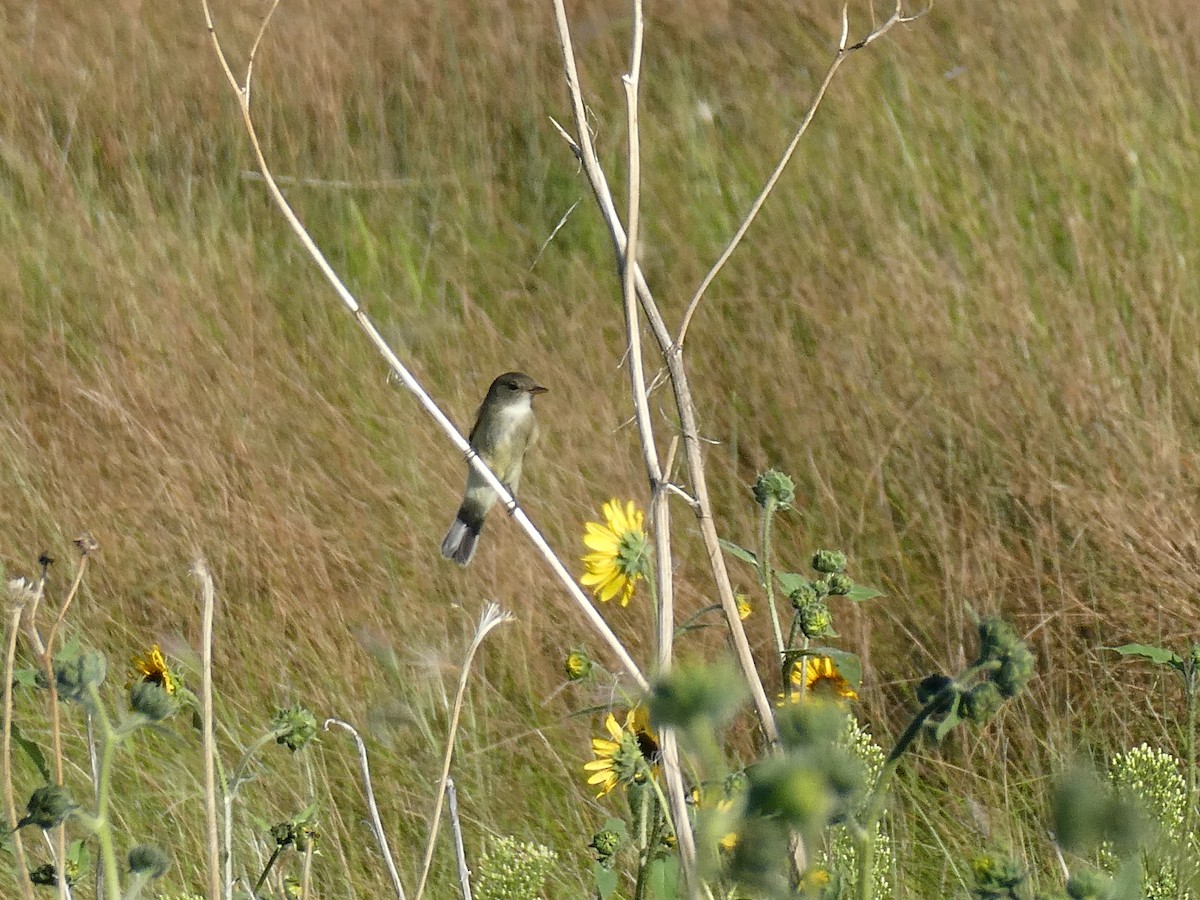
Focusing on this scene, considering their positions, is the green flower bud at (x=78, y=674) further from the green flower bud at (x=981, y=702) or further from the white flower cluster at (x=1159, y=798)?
the white flower cluster at (x=1159, y=798)

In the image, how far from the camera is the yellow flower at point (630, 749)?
152 cm

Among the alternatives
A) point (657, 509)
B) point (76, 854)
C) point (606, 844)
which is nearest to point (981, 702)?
point (657, 509)

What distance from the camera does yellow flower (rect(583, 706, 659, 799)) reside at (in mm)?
1522

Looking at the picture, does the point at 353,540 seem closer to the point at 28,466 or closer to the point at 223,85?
the point at 28,466

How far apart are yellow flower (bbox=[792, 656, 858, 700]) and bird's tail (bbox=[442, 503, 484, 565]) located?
1393mm

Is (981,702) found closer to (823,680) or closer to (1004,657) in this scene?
(1004,657)

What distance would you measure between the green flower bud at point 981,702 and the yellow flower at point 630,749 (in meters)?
0.53

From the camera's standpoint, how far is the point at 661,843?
1.66 meters

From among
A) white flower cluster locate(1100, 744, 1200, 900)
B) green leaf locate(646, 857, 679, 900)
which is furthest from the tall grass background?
green leaf locate(646, 857, 679, 900)

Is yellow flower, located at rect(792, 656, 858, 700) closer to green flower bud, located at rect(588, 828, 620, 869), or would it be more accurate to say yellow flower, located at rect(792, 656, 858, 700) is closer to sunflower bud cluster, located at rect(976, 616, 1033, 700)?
green flower bud, located at rect(588, 828, 620, 869)

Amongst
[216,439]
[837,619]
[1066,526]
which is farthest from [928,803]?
[216,439]

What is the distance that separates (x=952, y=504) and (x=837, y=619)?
1.12 feet

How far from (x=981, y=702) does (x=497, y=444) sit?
2.46 metres

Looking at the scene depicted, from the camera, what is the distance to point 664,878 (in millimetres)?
1600
